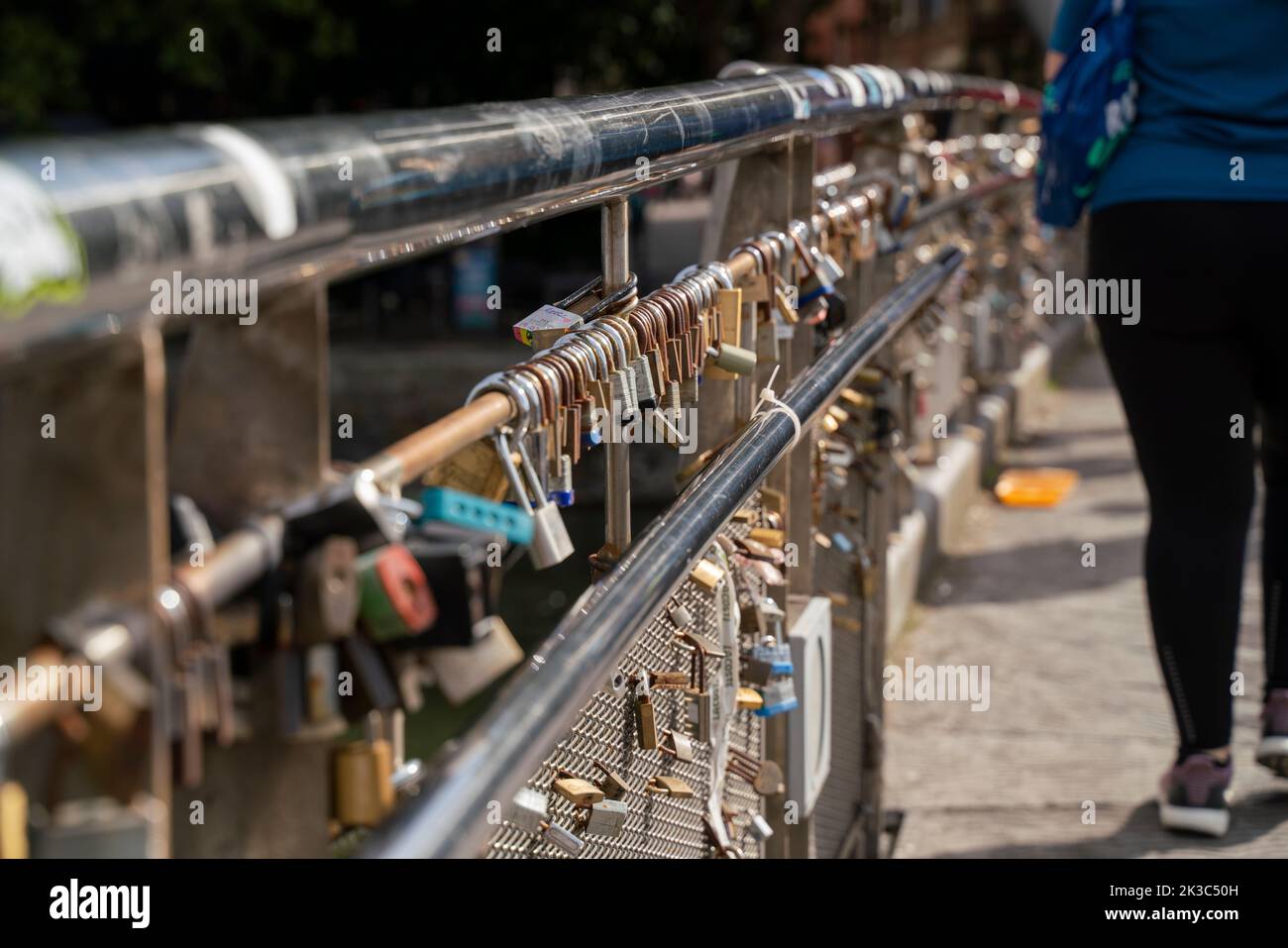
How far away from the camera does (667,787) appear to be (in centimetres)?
183

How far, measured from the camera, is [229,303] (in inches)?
34.5

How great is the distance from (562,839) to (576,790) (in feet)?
0.18

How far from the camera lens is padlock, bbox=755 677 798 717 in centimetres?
215

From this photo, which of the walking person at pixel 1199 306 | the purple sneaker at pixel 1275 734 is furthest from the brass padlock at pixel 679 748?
the purple sneaker at pixel 1275 734

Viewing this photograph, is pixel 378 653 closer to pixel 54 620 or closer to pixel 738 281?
pixel 54 620

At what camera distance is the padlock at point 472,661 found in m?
0.95

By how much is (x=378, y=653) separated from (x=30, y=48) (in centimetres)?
1647

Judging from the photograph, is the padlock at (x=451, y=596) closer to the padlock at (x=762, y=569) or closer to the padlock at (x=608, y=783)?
the padlock at (x=608, y=783)

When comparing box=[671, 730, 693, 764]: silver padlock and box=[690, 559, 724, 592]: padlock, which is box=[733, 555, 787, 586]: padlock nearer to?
box=[690, 559, 724, 592]: padlock

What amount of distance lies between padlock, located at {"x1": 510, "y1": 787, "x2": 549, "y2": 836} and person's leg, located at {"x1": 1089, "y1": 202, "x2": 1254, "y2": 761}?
1761 mm

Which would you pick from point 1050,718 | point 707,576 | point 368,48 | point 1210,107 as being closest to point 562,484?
point 707,576
